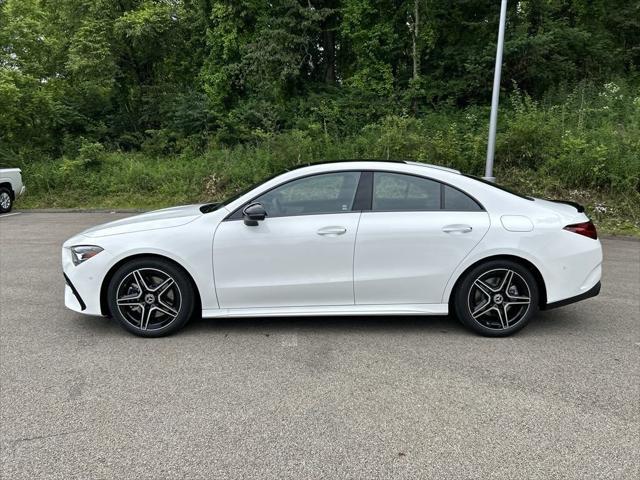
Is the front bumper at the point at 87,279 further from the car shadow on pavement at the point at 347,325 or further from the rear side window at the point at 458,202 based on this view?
the rear side window at the point at 458,202

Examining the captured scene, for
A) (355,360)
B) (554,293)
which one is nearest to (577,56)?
(554,293)

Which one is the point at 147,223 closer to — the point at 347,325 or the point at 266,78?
the point at 347,325

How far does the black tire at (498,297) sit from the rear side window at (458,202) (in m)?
0.50

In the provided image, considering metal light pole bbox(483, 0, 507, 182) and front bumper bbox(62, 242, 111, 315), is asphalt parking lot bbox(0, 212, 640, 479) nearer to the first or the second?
front bumper bbox(62, 242, 111, 315)

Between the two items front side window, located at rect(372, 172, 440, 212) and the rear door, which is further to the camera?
front side window, located at rect(372, 172, 440, 212)

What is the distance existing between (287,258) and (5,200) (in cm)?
1312

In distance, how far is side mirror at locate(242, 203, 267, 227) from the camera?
4.25m

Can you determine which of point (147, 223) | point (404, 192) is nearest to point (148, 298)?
point (147, 223)

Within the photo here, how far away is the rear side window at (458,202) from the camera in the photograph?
441 cm

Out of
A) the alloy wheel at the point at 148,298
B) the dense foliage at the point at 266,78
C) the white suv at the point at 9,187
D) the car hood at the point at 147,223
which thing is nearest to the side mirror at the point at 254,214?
the car hood at the point at 147,223

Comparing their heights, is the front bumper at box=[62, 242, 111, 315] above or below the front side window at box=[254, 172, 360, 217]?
below

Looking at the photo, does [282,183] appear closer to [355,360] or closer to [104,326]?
[355,360]

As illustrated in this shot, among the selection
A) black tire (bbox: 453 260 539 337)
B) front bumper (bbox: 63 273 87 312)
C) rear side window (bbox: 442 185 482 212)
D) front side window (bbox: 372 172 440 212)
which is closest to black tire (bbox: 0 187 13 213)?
front bumper (bbox: 63 273 87 312)

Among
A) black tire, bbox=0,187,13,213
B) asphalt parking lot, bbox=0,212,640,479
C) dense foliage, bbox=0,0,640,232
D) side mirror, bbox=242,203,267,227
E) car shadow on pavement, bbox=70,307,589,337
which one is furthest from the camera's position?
dense foliage, bbox=0,0,640,232
